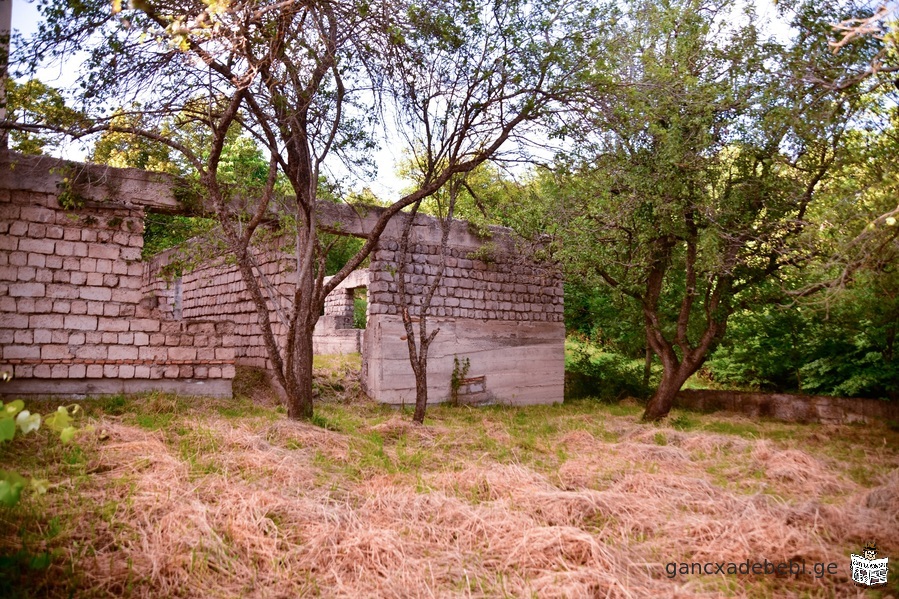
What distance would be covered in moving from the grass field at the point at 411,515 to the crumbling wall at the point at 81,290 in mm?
1001

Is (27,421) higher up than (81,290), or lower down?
lower down

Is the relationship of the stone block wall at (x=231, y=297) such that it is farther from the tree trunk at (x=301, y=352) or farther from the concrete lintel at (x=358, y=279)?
the concrete lintel at (x=358, y=279)

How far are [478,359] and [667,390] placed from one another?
121 inches

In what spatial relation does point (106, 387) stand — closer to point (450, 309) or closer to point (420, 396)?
point (420, 396)

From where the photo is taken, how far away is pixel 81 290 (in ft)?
26.2

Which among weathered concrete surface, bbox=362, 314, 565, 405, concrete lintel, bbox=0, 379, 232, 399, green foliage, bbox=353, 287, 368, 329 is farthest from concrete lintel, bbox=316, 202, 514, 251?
green foliage, bbox=353, 287, 368, 329

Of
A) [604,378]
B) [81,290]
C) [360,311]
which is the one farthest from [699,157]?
[360,311]

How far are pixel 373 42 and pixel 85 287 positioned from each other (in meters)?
4.50

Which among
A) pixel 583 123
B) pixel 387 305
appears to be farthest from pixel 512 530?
pixel 387 305

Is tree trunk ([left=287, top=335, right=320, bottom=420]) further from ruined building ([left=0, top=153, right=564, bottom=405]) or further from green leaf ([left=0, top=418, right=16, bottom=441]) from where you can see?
green leaf ([left=0, top=418, right=16, bottom=441])

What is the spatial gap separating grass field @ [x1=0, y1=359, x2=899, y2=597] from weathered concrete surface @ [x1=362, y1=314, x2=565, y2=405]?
2781mm

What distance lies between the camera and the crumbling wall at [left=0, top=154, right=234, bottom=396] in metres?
7.57

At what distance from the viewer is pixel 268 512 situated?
441 centimetres

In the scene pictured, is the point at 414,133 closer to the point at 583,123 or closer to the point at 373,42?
the point at 373,42
